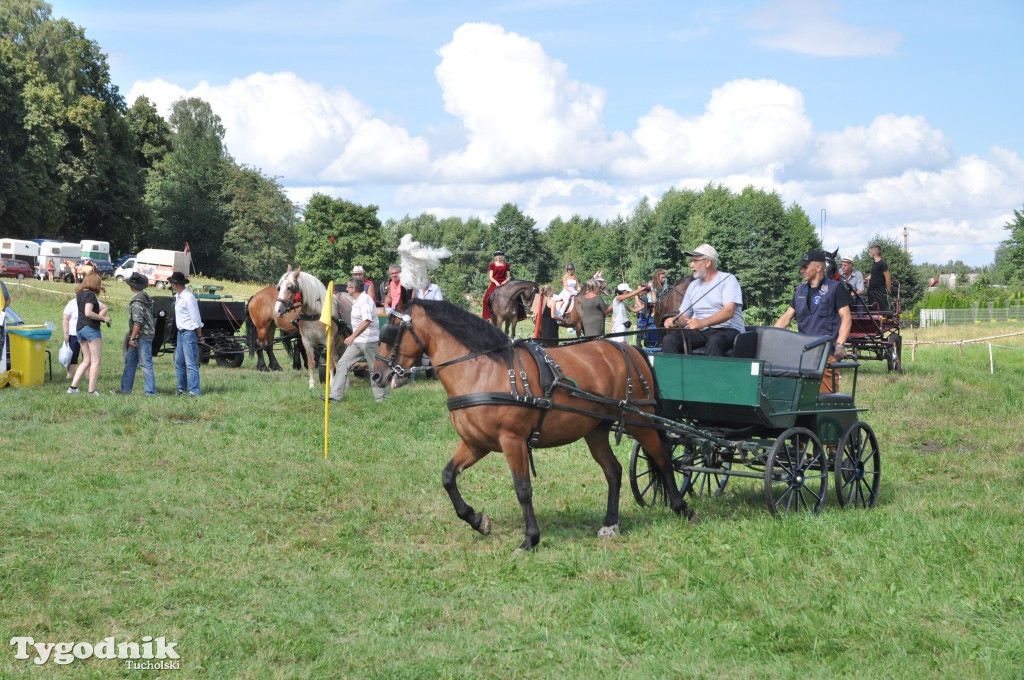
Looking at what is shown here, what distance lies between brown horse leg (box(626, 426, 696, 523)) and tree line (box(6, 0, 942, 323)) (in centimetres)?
4907

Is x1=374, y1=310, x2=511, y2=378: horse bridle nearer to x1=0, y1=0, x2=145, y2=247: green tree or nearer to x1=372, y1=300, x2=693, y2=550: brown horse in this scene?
x1=372, y1=300, x2=693, y2=550: brown horse

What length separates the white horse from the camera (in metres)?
17.5

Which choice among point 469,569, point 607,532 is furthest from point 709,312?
point 469,569

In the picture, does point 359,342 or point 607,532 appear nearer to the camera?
point 607,532

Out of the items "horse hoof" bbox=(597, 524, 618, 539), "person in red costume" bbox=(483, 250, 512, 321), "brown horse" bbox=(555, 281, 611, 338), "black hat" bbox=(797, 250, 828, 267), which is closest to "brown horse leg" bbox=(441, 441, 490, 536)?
"horse hoof" bbox=(597, 524, 618, 539)

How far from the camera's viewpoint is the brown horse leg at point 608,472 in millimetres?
8156

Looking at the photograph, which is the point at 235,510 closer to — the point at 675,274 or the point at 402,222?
the point at 675,274

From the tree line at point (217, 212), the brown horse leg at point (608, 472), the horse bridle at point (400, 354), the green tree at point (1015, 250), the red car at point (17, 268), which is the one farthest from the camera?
the green tree at point (1015, 250)

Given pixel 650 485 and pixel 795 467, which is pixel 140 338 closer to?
pixel 650 485

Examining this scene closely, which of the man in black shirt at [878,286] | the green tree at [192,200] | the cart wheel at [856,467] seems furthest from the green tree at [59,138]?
the cart wheel at [856,467]

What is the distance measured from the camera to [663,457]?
340 inches

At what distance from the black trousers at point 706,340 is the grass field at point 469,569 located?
1468 mm

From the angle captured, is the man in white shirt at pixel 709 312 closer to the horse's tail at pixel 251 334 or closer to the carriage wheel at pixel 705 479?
the carriage wheel at pixel 705 479

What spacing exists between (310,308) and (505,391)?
10507 mm
